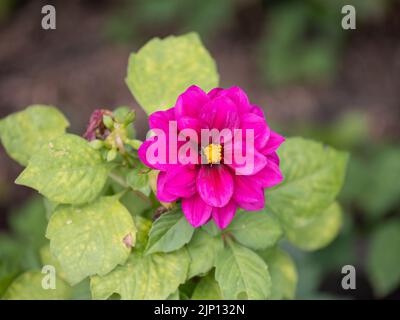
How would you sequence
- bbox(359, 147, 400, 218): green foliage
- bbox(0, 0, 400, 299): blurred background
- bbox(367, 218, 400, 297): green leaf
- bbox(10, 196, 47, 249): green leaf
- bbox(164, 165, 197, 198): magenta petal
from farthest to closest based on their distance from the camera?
bbox(0, 0, 400, 299): blurred background → bbox(359, 147, 400, 218): green foliage → bbox(367, 218, 400, 297): green leaf → bbox(10, 196, 47, 249): green leaf → bbox(164, 165, 197, 198): magenta petal

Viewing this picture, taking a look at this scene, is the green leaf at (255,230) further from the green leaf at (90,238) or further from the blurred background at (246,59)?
the blurred background at (246,59)

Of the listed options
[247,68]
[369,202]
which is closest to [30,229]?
[369,202]

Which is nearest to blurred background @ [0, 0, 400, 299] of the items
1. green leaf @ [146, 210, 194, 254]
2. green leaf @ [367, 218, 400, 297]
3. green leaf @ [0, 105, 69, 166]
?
green leaf @ [367, 218, 400, 297]

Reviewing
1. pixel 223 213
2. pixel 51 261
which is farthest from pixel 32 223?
pixel 223 213

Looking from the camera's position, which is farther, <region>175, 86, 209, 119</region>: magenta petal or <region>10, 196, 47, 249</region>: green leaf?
<region>10, 196, 47, 249</region>: green leaf

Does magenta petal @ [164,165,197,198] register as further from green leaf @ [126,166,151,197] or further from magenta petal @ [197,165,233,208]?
green leaf @ [126,166,151,197]

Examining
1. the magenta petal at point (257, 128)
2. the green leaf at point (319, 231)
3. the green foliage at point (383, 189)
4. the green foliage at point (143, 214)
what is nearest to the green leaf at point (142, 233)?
the green foliage at point (143, 214)

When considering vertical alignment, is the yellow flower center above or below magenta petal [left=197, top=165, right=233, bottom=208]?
above
